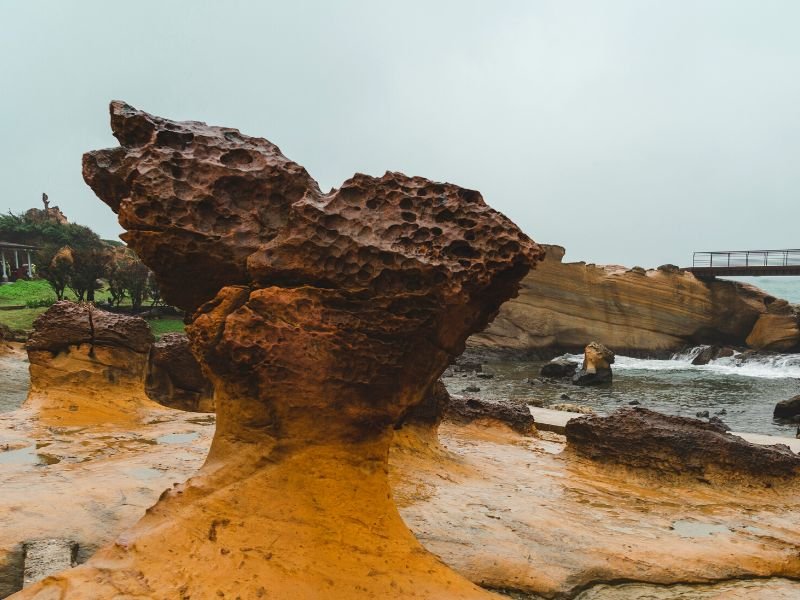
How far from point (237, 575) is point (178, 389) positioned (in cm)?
787

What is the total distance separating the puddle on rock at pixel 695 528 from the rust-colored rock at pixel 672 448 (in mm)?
1275

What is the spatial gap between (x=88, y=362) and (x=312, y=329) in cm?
568

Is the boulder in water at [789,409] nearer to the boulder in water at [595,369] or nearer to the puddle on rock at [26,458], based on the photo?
the boulder in water at [595,369]

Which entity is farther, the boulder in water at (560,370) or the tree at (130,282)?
the tree at (130,282)

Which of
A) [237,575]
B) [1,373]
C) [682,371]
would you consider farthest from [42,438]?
[682,371]

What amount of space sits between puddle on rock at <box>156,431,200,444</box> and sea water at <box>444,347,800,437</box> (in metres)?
11.3

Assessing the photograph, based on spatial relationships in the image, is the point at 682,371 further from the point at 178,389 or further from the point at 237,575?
the point at 237,575

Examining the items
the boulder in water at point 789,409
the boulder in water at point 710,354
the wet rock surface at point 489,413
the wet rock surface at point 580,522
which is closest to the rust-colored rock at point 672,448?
the wet rock surface at point 580,522

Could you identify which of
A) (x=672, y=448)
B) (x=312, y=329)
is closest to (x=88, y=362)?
(x=312, y=329)

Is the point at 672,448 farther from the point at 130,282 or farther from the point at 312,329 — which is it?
the point at 130,282

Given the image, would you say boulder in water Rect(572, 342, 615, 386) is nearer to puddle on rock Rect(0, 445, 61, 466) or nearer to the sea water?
the sea water

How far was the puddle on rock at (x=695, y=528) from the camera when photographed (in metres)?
4.30

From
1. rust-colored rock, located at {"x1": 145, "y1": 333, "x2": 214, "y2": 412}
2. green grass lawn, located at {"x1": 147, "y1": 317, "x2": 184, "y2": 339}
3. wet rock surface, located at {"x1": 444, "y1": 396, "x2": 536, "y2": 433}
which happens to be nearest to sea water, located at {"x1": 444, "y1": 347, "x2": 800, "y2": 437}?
wet rock surface, located at {"x1": 444, "y1": 396, "x2": 536, "y2": 433}

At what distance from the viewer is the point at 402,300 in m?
2.92
